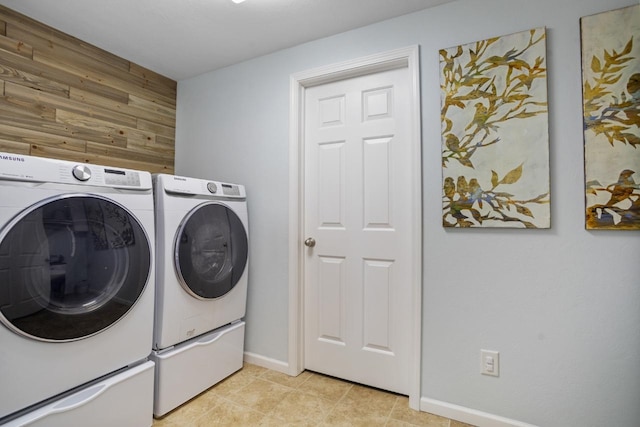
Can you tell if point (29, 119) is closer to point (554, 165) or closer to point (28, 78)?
point (28, 78)

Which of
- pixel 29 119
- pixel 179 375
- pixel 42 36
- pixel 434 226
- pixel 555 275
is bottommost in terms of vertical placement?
pixel 179 375

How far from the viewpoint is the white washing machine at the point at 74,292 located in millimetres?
1138

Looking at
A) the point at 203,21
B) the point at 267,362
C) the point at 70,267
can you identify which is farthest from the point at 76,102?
the point at 267,362

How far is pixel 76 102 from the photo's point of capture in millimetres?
1989

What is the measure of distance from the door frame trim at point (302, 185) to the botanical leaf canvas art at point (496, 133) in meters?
0.14

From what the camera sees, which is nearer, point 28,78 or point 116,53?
point 28,78

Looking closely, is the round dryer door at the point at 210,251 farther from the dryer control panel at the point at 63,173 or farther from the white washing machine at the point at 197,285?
the dryer control panel at the point at 63,173

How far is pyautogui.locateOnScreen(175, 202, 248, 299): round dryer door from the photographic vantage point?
1.72m

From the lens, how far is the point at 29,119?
1.79 m

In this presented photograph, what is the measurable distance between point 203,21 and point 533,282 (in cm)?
223

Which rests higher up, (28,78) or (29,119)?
(28,78)

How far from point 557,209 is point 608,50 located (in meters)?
0.70

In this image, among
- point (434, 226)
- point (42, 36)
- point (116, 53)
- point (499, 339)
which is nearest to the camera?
point (499, 339)

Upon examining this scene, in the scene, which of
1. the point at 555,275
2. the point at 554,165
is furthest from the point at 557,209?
the point at 555,275
